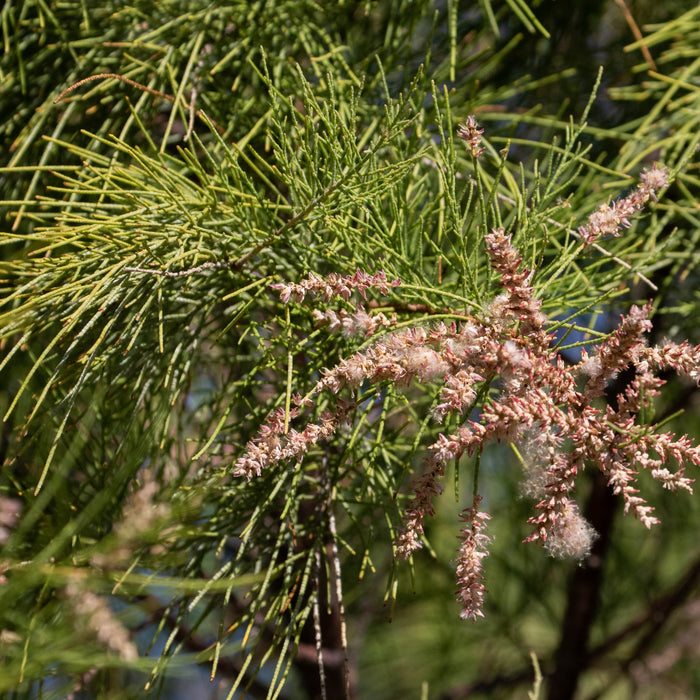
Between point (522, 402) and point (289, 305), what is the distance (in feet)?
0.66

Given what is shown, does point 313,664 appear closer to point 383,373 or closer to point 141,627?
point 141,627

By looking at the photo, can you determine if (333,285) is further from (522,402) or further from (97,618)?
(97,618)

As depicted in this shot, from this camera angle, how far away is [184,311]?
1.96 ft

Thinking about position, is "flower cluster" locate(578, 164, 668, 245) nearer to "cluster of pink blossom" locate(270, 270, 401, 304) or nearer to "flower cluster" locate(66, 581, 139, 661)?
"cluster of pink blossom" locate(270, 270, 401, 304)

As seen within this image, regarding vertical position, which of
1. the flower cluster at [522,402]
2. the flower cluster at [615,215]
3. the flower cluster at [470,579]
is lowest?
the flower cluster at [470,579]

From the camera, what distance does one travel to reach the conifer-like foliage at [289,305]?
0.42 meters

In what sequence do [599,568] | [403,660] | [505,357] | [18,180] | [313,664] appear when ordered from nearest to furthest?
[505,357], [18,180], [313,664], [599,568], [403,660]

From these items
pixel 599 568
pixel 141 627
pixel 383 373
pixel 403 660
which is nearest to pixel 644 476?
pixel 599 568

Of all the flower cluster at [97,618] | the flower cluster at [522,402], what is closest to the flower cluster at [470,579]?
the flower cluster at [522,402]

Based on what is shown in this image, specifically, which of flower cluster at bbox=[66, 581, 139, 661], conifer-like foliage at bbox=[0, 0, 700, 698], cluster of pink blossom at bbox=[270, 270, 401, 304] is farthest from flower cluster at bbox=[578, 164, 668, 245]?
flower cluster at bbox=[66, 581, 139, 661]

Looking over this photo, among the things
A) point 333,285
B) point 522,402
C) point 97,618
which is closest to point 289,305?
point 333,285

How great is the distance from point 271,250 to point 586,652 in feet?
2.91

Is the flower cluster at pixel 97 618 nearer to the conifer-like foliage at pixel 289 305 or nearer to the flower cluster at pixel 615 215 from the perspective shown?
the conifer-like foliage at pixel 289 305

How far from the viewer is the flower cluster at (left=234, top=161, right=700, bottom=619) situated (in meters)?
0.39
